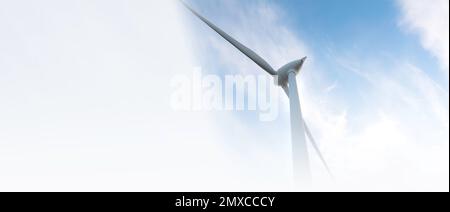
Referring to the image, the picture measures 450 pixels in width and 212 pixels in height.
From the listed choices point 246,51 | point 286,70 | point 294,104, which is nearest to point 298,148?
point 294,104

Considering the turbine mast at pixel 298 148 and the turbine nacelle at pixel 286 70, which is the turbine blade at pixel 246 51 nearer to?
the turbine nacelle at pixel 286 70

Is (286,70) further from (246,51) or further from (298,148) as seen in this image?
(298,148)

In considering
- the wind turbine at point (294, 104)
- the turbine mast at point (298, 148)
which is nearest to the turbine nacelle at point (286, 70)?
the wind turbine at point (294, 104)

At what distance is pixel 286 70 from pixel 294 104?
7.00 metres

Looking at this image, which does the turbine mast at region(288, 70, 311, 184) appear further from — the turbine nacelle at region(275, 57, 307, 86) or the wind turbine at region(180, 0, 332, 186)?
the turbine nacelle at region(275, 57, 307, 86)

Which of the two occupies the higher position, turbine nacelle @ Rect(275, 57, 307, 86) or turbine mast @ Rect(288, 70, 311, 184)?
turbine nacelle @ Rect(275, 57, 307, 86)

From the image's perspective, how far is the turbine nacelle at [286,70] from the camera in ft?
78.5

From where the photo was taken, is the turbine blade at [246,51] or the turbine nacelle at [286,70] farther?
the turbine blade at [246,51]

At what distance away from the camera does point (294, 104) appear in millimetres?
17984

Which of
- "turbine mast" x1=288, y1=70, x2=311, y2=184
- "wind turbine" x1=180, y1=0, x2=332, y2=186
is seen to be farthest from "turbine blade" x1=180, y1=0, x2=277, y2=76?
"turbine mast" x1=288, y1=70, x2=311, y2=184

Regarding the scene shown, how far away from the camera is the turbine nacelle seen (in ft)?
78.5
